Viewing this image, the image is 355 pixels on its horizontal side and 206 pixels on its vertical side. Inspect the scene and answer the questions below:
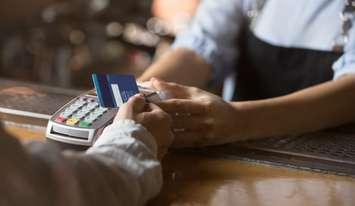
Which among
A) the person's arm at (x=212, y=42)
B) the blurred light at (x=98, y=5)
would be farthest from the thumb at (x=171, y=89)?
the blurred light at (x=98, y=5)

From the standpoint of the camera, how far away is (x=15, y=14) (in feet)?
7.70

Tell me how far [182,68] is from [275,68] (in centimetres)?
14

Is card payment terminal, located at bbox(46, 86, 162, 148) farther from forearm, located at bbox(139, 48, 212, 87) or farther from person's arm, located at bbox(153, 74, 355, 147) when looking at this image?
forearm, located at bbox(139, 48, 212, 87)

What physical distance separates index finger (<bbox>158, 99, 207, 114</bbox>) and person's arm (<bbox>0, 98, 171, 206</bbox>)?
44 mm

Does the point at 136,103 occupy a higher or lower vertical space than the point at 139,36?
→ higher

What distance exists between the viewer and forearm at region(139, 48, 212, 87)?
3.29 feet

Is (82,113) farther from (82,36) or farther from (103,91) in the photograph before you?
(82,36)

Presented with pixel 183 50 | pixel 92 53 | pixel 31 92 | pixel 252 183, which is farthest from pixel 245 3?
pixel 92 53

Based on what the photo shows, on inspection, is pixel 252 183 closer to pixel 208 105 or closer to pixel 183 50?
pixel 208 105

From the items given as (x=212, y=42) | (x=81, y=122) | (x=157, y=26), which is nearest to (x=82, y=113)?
(x=81, y=122)

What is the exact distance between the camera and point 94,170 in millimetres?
543

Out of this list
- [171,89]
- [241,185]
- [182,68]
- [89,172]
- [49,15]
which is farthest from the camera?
[49,15]

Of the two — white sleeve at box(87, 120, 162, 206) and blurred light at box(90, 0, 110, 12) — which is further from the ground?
white sleeve at box(87, 120, 162, 206)

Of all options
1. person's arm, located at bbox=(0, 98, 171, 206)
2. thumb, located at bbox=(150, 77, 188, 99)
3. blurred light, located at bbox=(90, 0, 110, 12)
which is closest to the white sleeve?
person's arm, located at bbox=(0, 98, 171, 206)
